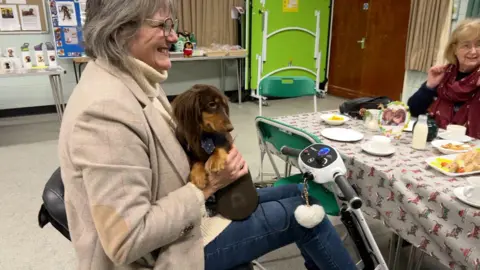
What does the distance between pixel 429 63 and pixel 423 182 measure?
12.7 feet

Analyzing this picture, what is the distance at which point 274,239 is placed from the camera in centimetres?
120

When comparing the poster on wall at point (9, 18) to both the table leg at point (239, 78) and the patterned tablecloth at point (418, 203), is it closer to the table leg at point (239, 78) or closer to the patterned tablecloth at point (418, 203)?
the table leg at point (239, 78)

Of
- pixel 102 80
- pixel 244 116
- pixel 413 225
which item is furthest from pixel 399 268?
pixel 244 116

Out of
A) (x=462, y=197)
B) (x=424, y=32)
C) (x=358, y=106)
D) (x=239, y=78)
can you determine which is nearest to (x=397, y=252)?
(x=462, y=197)

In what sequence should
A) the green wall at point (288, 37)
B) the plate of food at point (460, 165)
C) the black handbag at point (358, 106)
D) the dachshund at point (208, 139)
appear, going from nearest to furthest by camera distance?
1. the dachshund at point (208, 139)
2. the plate of food at point (460, 165)
3. the black handbag at point (358, 106)
4. the green wall at point (288, 37)

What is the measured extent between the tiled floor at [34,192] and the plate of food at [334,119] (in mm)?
729

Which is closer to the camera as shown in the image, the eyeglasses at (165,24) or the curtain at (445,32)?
the eyeglasses at (165,24)

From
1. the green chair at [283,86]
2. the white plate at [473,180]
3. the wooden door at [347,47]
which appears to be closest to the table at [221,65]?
the wooden door at [347,47]

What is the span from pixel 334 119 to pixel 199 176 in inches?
43.3

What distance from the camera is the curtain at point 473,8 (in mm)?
3896

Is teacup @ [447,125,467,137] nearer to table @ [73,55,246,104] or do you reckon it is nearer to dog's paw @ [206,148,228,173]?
dog's paw @ [206,148,228,173]

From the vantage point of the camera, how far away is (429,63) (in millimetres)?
4559

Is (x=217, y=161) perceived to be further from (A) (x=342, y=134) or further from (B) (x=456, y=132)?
(B) (x=456, y=132)

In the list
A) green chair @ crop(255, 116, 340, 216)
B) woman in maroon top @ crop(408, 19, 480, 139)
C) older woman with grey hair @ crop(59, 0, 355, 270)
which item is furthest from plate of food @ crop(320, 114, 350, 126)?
older woman with grey hair @ crop(59, 0, 355, 270)
